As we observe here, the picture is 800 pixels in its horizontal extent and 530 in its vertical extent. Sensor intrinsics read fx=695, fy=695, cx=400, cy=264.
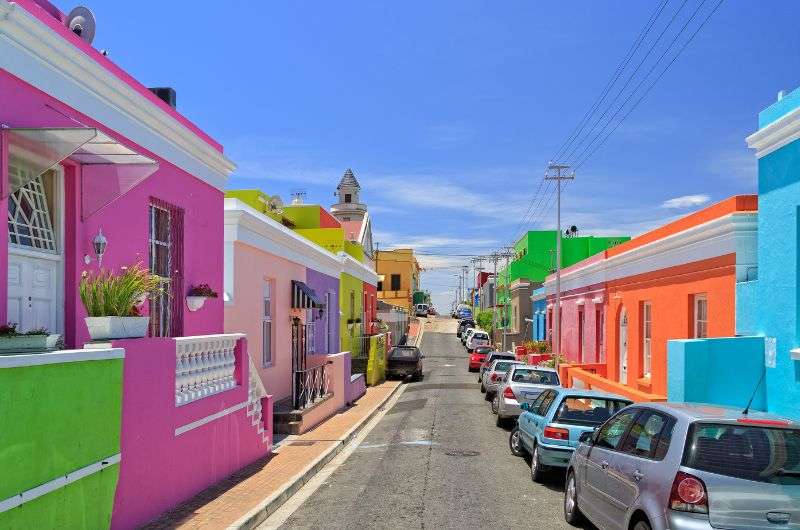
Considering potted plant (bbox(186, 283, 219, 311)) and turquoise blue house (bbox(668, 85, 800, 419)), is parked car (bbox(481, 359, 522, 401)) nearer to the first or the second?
turquoise blue house (bbox(668, 85, 800, 419))

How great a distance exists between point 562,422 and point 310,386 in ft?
23.3

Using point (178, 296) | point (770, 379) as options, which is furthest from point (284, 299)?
point (770, 379)

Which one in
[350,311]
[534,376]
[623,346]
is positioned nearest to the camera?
[534,376]

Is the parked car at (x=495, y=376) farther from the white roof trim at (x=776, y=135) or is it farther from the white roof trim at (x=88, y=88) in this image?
the white roof trim at (x=88, y=88)

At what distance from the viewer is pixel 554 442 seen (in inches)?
404

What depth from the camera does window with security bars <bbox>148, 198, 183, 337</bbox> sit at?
978cm

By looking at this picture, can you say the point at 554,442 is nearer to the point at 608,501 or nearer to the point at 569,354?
the point at 608,501

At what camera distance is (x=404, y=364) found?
A: 3128 centimetres

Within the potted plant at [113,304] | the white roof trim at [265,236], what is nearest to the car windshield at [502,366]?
the white roof trim at [265,236]

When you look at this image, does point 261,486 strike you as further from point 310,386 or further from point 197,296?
point 310,386

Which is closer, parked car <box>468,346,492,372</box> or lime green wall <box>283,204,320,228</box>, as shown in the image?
lime green wall <box>283,204,320,228</box>

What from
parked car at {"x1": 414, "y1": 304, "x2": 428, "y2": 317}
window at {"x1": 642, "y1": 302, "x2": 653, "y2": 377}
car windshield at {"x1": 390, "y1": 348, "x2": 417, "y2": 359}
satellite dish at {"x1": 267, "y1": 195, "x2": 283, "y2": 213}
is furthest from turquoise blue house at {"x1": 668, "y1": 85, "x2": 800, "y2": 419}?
parked car at {"x1": 414, "y1": 304, "x2": 428, "y2": 317}

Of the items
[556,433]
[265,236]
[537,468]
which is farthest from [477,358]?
[556,433]

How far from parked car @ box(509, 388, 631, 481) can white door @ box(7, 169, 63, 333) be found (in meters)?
6.80
